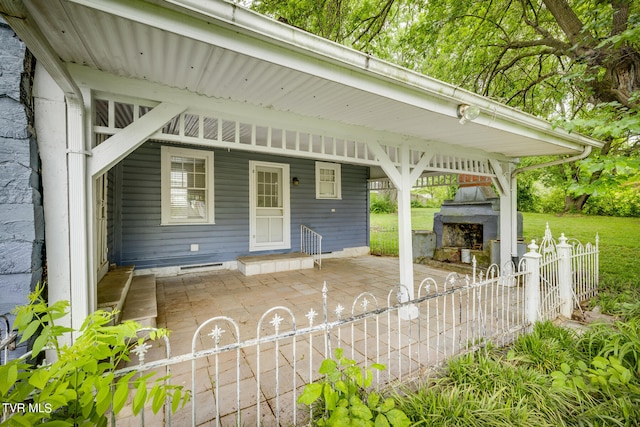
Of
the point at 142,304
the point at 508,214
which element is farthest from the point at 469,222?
the point at 142,304

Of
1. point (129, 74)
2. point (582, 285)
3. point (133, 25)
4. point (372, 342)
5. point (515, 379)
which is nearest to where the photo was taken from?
point (133, 25)

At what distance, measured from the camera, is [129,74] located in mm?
2080

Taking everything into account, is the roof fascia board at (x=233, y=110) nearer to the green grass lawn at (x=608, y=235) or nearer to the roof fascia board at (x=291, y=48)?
the roof fascia board at (x=291, y=48)

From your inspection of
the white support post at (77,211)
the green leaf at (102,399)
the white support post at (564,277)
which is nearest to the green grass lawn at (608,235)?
the white support post at (564,277)

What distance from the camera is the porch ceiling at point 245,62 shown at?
1396mm

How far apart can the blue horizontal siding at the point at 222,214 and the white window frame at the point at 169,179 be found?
0.31 feet

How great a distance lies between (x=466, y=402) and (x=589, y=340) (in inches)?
75.5

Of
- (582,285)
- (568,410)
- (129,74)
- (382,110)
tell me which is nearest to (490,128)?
(382,110)

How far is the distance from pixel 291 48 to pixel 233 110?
1088 millimetres

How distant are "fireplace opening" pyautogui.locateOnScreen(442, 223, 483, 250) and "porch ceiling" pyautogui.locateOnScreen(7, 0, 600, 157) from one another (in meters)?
4.24

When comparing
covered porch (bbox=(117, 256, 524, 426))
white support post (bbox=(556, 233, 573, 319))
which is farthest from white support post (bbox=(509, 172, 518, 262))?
white support post (bbox=(556, 233, 573, 319))

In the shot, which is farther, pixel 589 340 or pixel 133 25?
pixel 589 340

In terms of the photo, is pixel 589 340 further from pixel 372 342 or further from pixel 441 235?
pixel 441 235

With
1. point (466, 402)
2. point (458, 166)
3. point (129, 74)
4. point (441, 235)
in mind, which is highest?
point (129, 74)
